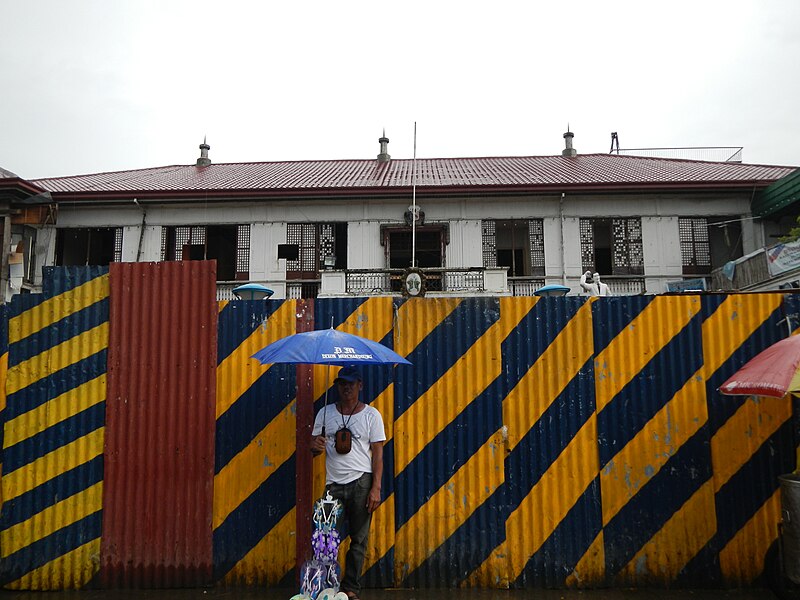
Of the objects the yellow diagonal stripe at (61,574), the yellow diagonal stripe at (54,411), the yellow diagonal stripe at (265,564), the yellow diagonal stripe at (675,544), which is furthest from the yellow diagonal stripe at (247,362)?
the yellow diagonal stripe at (675,544)

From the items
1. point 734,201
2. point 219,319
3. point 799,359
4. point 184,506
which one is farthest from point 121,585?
point 734,201

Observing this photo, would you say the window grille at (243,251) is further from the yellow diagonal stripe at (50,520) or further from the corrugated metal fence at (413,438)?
the yellow diagonal stripe at (50,520)

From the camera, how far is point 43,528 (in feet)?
17.0

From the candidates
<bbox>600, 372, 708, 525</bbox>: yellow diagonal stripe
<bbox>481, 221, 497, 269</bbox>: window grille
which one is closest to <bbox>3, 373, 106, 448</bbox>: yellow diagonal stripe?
<bbox>600, 372, 708, 525</bbox>: yellow diagonal stripe

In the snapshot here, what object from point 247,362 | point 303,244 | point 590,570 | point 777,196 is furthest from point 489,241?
point 590,570

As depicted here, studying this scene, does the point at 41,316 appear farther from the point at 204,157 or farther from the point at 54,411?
the point at 204,157

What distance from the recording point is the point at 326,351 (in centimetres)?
431

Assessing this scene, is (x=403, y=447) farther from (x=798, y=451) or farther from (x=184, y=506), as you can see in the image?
(x=798, y=451)

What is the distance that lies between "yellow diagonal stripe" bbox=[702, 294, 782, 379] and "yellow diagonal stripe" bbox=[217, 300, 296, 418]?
3972 millimetres

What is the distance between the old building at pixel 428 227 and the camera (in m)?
18.1

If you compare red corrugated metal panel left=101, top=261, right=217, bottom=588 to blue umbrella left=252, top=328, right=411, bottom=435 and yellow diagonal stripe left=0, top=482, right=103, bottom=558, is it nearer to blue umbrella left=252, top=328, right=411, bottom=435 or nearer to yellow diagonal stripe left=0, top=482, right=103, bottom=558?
yellow diagonal stripe left=0, top=482, right=103, bottom=558

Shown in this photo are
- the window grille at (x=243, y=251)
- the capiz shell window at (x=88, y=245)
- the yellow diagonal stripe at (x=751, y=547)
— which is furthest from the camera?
the capiz shell window at (x=88, y=245)

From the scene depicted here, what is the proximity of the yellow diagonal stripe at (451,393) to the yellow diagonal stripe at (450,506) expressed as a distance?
42 centimetres

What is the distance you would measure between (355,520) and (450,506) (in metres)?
1.04
